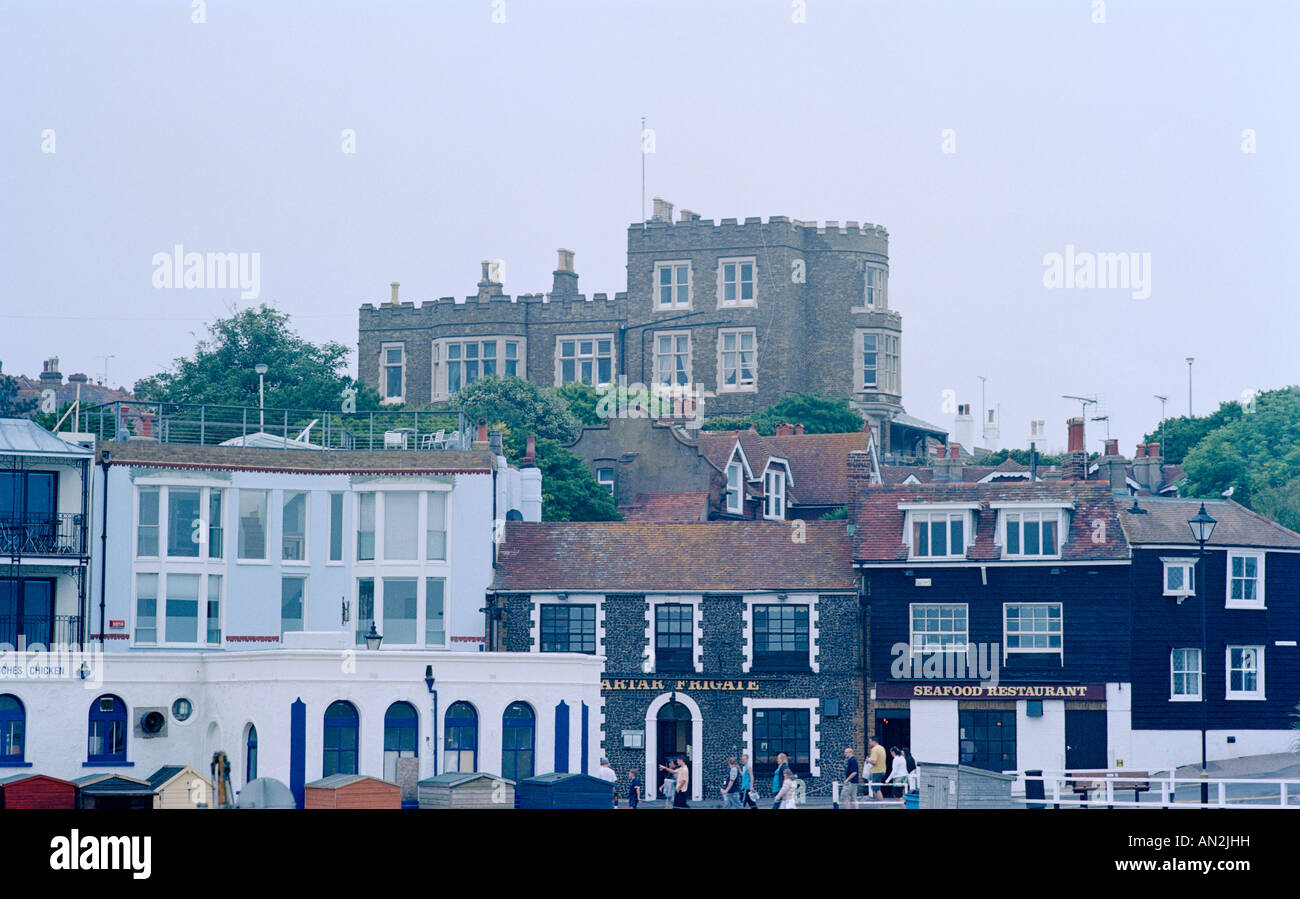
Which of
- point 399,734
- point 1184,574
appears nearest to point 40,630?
point 399,734

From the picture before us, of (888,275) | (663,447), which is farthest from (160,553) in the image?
(888,275)

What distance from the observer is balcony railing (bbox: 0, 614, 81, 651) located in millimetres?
50844

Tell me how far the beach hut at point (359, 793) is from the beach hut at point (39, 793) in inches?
193

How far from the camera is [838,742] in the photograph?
170 ft

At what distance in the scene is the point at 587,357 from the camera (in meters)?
95.9

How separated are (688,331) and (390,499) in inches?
1634

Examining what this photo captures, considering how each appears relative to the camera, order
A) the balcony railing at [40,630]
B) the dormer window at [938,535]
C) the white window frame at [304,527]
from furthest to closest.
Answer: the white window frame at [304,527], the dormer window at [938,535], the balcony railing at [40,630]

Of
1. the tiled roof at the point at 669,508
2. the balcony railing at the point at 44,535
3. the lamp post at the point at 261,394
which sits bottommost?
the balcony railing at the point at 44,535

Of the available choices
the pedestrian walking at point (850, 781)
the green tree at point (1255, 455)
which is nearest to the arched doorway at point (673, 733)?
the pedestrian walking at point (850, 781)

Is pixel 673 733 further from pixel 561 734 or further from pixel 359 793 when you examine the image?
pixel 359 793

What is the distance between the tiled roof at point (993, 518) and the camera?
172ft

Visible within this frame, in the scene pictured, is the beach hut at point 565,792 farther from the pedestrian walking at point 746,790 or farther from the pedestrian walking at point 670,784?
the pedestrian walking at point 746,790
